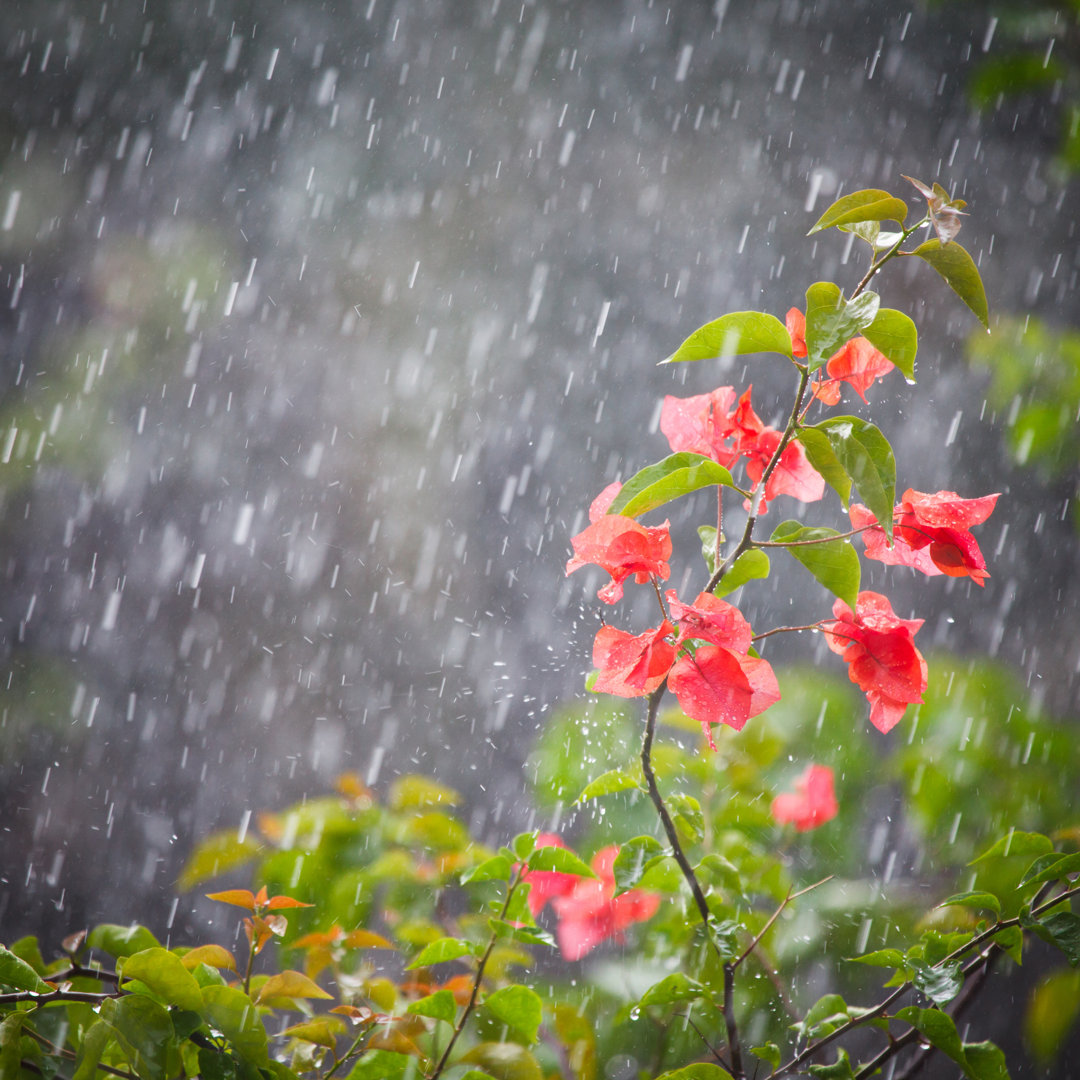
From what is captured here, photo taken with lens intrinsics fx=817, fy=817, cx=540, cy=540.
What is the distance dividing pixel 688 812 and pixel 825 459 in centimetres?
17

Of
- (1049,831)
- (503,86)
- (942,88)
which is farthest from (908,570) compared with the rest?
(503,86)

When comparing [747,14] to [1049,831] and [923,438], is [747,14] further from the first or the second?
[1049,831]

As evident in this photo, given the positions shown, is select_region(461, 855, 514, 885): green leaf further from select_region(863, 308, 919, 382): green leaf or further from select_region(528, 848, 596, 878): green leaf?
select_region(863, 308, 919, 382): green leaf

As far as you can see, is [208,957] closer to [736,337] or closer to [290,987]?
[290,987]

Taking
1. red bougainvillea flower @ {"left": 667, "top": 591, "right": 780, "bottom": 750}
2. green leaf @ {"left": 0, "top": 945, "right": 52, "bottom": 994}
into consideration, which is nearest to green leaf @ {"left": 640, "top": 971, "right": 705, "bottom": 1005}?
red bougainvillea flower @ {"left": 667, "top": 591, "right": 780, "bottom": 750}

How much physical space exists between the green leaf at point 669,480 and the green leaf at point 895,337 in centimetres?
7

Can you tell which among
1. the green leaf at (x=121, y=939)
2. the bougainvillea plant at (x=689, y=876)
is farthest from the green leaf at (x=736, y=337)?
the green leaf at (x=121, y=939)

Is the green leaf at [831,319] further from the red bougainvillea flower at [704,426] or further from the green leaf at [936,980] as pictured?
the green leaf at [936,980]

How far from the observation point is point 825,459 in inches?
11.4

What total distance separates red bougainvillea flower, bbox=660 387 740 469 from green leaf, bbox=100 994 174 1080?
0.29 metres

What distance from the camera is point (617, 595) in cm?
33

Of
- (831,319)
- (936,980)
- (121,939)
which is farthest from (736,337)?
(121,939)

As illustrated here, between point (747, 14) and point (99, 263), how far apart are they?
114 cm

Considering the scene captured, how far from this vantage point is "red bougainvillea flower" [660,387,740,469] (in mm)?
367
